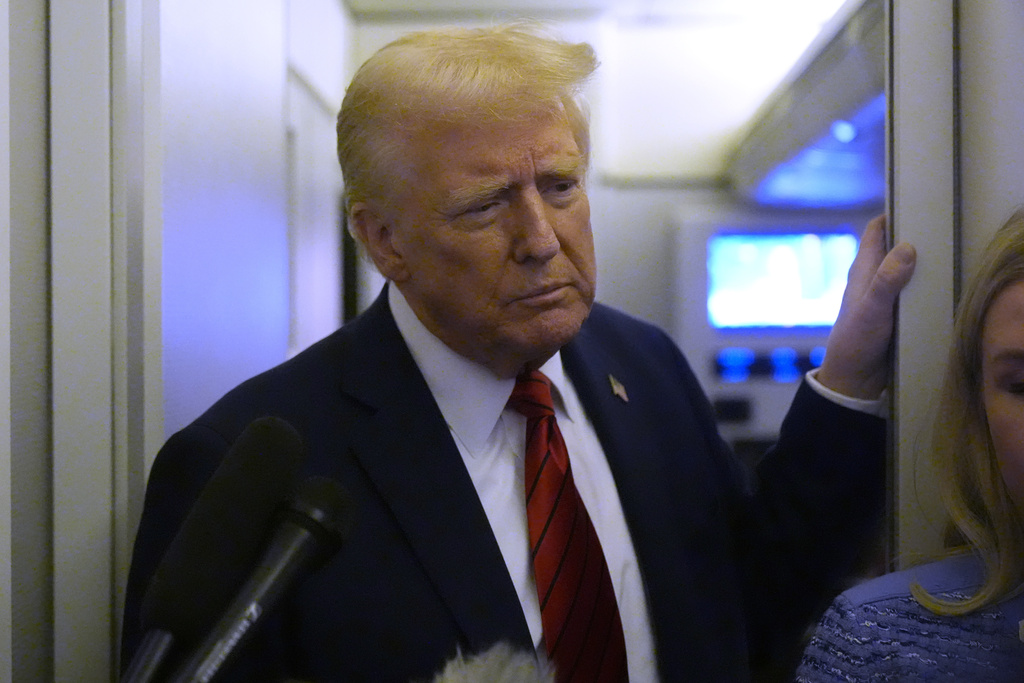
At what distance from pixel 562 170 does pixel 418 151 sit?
17 cm

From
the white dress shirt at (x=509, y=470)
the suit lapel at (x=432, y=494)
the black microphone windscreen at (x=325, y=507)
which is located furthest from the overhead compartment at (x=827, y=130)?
the black microphone windscreen at (x=325, y=507)

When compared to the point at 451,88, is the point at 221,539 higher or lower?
lower

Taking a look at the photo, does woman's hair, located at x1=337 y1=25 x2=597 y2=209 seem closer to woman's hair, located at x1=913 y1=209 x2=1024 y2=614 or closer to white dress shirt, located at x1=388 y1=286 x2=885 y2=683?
white dress shirt, located at x1=388 y1=286 x2=885 y2=683

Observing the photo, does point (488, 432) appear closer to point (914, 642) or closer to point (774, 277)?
point (914, 642)

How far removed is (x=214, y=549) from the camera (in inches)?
19.6

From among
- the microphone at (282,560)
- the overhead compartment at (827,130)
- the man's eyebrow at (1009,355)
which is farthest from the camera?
the overhead compartment at (827,130)

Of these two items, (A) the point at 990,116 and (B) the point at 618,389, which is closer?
(A) the point at 990,116

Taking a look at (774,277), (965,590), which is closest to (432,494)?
(965,590)

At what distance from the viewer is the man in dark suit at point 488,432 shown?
0.86 m

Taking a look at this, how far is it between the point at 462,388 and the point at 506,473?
0.12m

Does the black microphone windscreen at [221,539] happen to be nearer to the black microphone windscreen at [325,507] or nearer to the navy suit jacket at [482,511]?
the black microphone windscreen at [325,507]

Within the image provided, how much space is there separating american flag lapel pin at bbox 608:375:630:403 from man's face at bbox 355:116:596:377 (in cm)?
19

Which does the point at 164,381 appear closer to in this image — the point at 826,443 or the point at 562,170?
the point at 562,170

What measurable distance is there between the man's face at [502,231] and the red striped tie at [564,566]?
0.12 m
